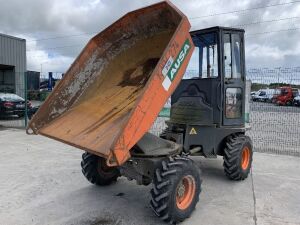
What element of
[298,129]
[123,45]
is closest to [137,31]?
[123,45]

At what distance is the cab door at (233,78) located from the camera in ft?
20.0

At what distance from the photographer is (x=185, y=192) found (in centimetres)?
463

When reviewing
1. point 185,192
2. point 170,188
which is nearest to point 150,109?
point 170,188

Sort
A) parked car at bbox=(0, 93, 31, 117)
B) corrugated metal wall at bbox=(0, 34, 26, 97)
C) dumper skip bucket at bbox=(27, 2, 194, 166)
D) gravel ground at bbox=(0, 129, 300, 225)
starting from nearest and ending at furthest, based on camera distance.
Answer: dumper skip bucket at bbox=(27, 2, 194, 166) < gravel ground at bbox=(0, 129, 300, 225) < parked car at bbox=(0, 93, 31, 117) < corrugated metal wall at bbox=(0, 34, 26, 97)

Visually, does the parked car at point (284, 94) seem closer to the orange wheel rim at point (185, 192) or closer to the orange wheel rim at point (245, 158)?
the orange wheel rim at point (245, 158)

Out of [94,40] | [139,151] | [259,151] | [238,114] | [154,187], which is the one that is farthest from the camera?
[259,151]

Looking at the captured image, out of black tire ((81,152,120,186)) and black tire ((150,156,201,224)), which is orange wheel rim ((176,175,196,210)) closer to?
black tire ((150,156,201,224))

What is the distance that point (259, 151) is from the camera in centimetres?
928

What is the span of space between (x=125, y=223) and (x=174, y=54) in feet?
7.22

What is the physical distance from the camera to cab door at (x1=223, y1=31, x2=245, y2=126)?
6.10 metres

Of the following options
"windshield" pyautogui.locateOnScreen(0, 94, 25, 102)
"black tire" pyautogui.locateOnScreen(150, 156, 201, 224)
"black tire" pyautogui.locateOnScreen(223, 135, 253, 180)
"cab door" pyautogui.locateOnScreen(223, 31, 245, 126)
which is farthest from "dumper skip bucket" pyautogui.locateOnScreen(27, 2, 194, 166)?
"windshield" pyautogui.locateOnScreen(0, 94, 25, 102)

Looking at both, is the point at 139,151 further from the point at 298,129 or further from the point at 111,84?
the point at 298,129

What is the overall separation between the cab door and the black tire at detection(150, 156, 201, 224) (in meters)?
1.99

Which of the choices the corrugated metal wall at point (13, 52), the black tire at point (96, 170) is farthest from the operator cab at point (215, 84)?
the corrugated metal wall at point (13, 52)
